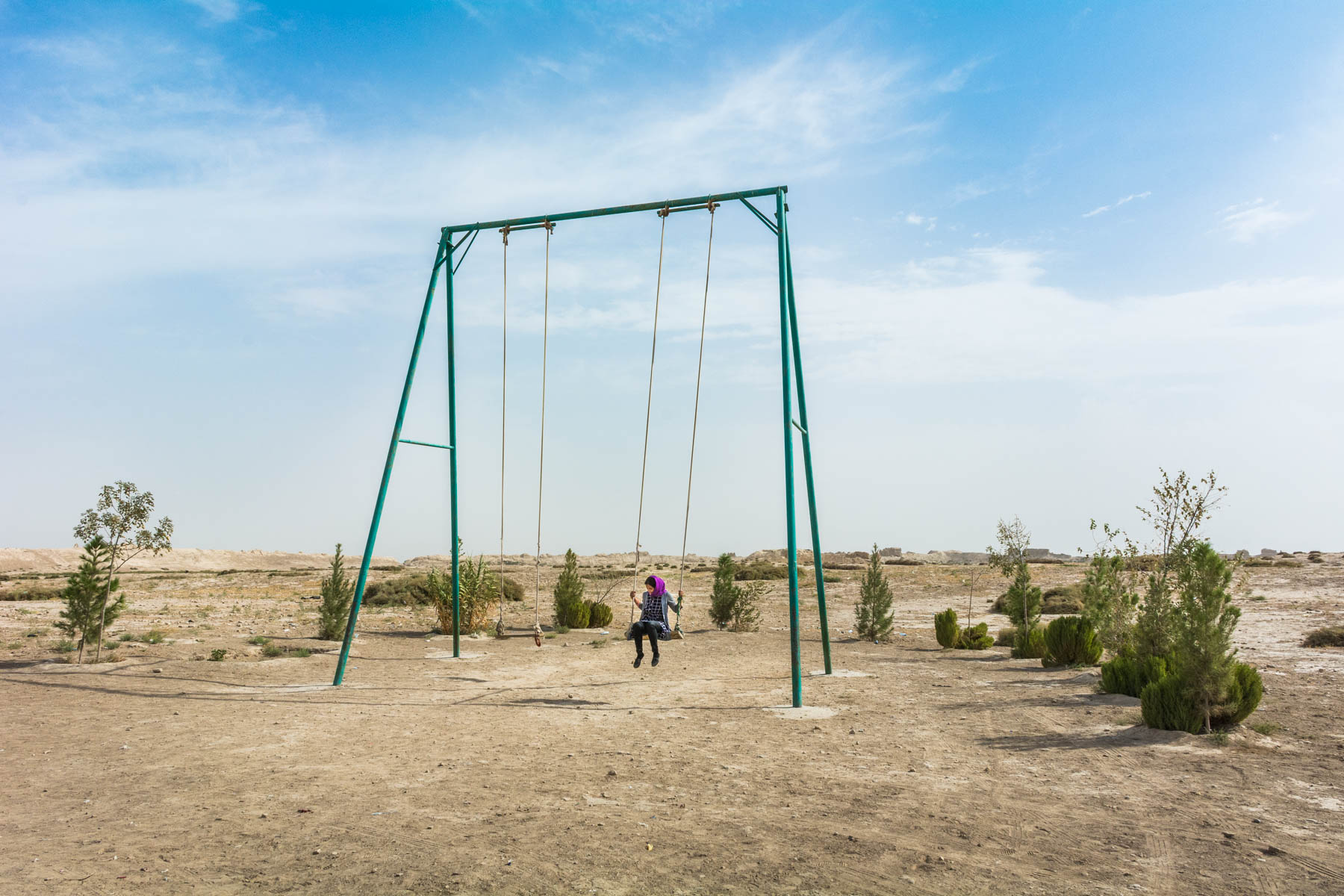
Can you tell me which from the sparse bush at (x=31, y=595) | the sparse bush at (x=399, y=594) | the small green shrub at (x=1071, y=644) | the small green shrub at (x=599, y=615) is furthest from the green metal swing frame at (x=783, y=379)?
the sparse bush at (x=31, y=595)

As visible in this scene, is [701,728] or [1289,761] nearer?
[1289,761]

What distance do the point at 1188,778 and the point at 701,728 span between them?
505cm

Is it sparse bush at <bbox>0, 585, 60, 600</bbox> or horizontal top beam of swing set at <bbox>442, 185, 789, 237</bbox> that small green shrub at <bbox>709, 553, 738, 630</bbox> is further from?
sparse bush at <bbox>0, 585, 60, 600</bbox>

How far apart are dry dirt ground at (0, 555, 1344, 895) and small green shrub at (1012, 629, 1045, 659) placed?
2.39 metres

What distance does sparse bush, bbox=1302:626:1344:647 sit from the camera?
64.9ft

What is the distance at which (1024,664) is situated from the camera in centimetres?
1759

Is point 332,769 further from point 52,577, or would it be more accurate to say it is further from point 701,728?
point 52,577

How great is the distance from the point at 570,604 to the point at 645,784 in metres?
16.9

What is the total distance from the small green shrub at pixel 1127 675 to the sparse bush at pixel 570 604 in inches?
565

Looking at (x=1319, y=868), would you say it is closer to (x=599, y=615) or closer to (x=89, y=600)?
(x=89, y=600)

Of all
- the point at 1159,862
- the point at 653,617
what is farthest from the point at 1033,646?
the point at 1159,862

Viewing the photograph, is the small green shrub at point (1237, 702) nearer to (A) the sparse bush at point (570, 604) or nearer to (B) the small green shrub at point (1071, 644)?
(B) the small green shrub at point (1071, 644)

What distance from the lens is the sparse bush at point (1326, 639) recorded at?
19781mm

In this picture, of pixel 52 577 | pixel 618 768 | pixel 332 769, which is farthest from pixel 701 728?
pixel 52 577
